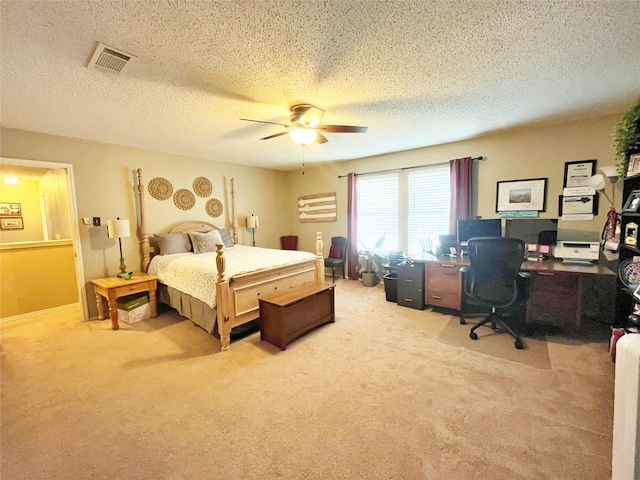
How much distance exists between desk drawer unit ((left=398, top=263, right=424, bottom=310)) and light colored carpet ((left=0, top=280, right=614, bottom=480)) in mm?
827

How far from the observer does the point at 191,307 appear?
3.11m

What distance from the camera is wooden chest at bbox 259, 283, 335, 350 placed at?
257cm

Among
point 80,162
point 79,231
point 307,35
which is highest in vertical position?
point 307,35

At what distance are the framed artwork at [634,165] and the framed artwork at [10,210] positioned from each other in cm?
876

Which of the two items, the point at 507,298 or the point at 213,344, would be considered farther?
the point at 213,344

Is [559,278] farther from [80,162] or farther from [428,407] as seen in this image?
[80,162]

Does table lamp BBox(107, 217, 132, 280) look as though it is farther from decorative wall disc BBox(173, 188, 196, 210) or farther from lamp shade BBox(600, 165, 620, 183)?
lamp shade BBox(600, 165, 620, 183)

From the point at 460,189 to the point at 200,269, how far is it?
12.5ft

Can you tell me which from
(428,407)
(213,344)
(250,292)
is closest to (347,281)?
(250,292)

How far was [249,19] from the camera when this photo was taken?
1.43 metres

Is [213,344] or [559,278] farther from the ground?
[559,278]

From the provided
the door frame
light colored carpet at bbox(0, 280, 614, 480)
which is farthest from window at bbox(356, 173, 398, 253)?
the door frame

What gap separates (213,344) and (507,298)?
306 cm

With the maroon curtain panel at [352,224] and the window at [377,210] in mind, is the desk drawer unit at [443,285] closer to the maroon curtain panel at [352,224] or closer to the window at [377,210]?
the window at [377,210]
